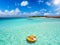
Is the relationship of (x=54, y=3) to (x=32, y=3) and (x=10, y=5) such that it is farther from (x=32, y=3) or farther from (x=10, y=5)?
(x=10, y=5)

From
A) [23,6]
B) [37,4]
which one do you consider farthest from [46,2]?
[23,6]

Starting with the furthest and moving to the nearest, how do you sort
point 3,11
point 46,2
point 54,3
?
point 3,11, point 46,2, point 54,3

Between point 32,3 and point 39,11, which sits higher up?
point 32,3

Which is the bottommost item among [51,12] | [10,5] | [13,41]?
[13,41]

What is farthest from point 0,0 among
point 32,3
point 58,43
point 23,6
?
point 58,43

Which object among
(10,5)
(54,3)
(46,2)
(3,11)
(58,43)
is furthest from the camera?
(3,11)

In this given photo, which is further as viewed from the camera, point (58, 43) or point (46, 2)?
point (46, 2)

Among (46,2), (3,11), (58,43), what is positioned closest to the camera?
(58,43)

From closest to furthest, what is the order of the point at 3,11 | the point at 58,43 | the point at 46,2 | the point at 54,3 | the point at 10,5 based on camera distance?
1. the point at 58,43
2. the point at 54,3
3. the point at 46,2
4. the point at 10,5
5. the point at 3,11

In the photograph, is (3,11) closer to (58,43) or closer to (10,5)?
(10,5)
